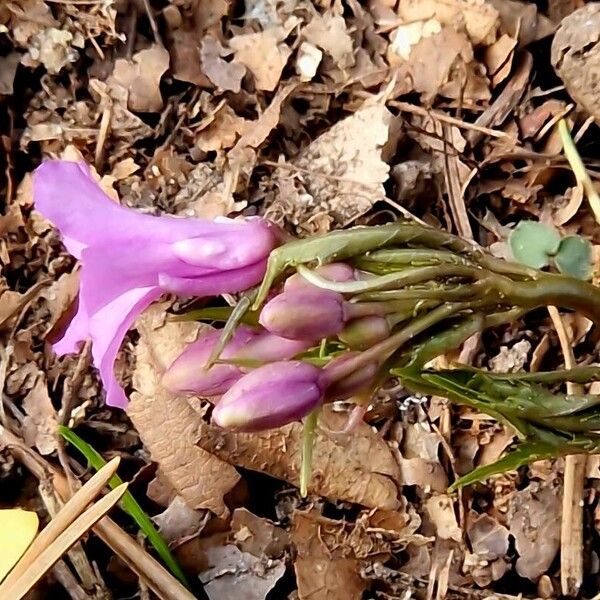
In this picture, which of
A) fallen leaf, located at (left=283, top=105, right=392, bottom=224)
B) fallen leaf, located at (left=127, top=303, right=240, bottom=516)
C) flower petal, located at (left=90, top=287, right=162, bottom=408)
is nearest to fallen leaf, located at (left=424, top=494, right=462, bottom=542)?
fallen leaf, located at (left=127, top=303, right=240, bottom=516)

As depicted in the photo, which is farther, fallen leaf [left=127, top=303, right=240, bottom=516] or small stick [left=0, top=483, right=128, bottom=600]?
fallen leaf [left=127, top=303, right=240, bottom=516]

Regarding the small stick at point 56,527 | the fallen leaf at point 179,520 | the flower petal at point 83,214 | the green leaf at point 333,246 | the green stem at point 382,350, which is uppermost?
the flower petal at point 83,214

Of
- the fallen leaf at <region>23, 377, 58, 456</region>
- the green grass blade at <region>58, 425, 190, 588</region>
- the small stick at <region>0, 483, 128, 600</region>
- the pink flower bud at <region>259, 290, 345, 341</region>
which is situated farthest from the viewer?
the fallen leaf at <region>23, 377, 58, 456</region>

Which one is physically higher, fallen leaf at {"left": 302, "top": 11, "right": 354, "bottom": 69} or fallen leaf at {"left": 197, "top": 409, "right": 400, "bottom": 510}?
fallen leaf at {"left": 302, "top": 11, "right": 354, "bottom": 69}

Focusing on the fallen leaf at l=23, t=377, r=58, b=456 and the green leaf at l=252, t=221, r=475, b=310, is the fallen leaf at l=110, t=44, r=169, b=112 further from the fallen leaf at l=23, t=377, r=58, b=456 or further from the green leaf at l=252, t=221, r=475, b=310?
the green leaf at l=252, t=221, r=475, b=310

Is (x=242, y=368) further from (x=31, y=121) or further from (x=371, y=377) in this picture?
(x=31, y=121)

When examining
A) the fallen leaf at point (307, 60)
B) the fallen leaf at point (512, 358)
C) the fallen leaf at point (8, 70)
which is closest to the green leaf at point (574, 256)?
the fallen leaf at point (512, 358)

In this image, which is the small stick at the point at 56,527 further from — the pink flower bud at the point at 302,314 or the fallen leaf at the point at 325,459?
the pink flower bud at the point at 302,314

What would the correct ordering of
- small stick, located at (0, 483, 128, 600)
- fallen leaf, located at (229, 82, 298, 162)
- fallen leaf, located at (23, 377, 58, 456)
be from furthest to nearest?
1. fallen leaf, located at (229, 82, 298, 162)
2. fallen leaf, located at (23, 377, 58, 456)
3. small stick, located at (0, 483, 128, 600)
